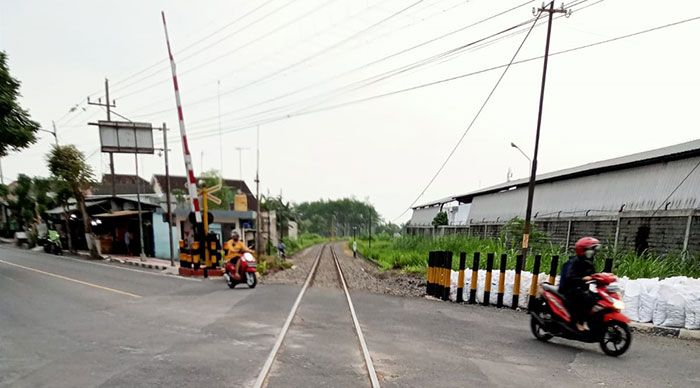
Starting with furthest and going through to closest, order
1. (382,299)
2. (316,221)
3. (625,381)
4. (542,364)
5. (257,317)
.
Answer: (316,221), (382,299), (257,317), (542,364), (625,381)

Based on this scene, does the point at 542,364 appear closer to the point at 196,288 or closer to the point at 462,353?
the point at 462,353

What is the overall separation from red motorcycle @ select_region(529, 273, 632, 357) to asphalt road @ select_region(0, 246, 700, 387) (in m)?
0.22

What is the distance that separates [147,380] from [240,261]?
→ 25.1 ft

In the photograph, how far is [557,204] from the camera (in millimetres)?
16859

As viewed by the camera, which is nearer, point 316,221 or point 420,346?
point 420,346

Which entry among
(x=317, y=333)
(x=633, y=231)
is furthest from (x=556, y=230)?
(x=317, y=333)

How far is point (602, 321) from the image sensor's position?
565 cm

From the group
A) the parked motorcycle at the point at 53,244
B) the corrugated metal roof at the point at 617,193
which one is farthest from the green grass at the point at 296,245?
the corrugated metal roof at the point at 617,193

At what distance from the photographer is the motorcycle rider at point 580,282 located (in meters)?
5.83

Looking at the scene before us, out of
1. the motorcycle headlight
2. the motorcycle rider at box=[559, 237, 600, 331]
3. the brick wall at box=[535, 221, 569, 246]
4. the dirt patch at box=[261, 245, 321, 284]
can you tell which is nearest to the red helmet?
the motorcycle rider at box=[559, 237, 600, 331]

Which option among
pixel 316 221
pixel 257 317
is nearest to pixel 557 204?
pixel 257 317

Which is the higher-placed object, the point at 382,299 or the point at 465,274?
the point at 465,274

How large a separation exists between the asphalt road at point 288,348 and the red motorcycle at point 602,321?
221mm

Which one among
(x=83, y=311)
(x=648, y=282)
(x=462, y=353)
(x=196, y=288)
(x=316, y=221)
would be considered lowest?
(x=316, y=221)
